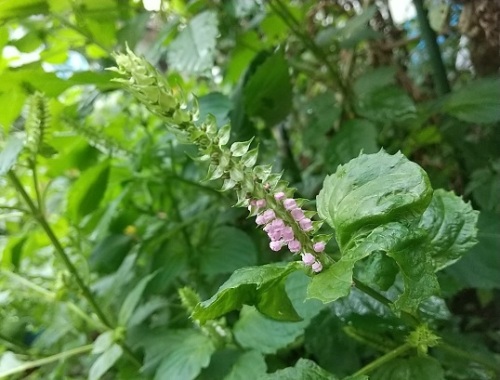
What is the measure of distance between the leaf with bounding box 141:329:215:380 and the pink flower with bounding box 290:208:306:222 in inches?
8.6

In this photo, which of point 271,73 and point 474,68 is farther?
point 474,68

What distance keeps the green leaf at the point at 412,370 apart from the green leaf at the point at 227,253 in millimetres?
201

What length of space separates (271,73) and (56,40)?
302 millimetres

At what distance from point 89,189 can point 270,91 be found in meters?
0.21

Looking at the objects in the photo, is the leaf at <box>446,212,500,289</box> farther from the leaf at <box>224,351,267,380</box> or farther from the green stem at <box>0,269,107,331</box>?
the green stem at <box>0,269,107,331</box>

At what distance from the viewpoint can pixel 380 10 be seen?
771mm

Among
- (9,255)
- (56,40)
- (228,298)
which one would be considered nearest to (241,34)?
(56,40)

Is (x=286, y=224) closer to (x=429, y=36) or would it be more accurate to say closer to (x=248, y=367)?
(x=248, y=367)

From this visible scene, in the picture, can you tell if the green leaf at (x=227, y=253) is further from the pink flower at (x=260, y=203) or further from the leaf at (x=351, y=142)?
the pink flower at (x=260, y=203)

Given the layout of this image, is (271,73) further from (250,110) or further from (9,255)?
(9,255)

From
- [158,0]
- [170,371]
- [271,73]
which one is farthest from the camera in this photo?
[158,0]

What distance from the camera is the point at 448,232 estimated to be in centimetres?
38

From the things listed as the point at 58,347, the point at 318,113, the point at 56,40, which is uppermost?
the point at 56,40

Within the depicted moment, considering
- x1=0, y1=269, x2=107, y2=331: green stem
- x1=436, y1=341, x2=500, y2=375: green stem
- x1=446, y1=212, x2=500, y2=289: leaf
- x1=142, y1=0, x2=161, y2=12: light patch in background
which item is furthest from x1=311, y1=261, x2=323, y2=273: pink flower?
x1=142, y1=0, x2=161, y2=12: light patch in background
